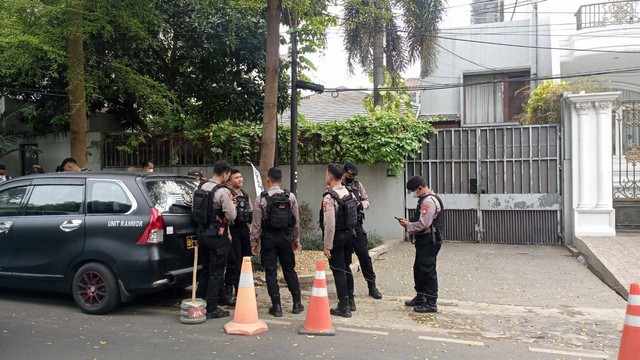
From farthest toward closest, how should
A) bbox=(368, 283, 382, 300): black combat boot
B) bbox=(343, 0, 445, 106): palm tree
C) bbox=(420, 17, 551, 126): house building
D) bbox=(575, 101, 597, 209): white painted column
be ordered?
bbox=(420, 17, 551, 126): house building → bbox=(343, 0, 445, 106): palm tree → bbox=(575, 101, 597, 209): white painted column → bbox=(368, 283, 382, 300): black combat boot

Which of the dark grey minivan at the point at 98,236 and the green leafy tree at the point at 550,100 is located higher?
the green leafy tree at the point at 550,100

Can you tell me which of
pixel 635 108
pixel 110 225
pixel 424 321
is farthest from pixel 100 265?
pixel 635 108

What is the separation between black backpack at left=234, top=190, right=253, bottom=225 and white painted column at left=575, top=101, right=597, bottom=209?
708 cm

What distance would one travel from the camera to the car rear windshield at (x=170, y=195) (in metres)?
6.00

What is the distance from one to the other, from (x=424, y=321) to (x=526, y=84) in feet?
47.0

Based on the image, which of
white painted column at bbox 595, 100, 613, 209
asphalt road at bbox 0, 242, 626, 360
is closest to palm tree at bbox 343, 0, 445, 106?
white painted column at bbox 595, 100, 613, 209

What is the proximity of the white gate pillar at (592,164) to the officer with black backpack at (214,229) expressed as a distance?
24.4 feet

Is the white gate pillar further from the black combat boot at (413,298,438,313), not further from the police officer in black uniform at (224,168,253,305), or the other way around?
the police officer in black uniform at (224,168,253,305)

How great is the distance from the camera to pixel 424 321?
19.3ft

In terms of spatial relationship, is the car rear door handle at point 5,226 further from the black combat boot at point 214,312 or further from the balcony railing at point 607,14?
the balcony railing at point 607,14

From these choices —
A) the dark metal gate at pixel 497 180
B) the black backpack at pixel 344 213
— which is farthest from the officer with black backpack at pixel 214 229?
the dark metal gate at pixel 497 180

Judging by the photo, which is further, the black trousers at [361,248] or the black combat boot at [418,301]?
the black trousers at [361,248]

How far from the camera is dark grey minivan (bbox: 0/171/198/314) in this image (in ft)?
18.9

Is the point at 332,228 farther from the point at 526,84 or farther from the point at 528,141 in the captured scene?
the point at 526,84
